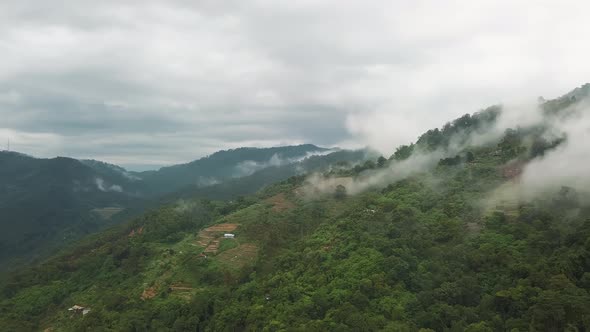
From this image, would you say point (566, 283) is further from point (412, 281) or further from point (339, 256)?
point (339, 256)

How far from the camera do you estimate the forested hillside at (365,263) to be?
132ft

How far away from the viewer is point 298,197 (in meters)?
93.9

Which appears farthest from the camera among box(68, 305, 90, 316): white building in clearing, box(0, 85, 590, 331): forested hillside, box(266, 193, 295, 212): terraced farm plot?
box(266, 193, 295, 212): terraced farm plot

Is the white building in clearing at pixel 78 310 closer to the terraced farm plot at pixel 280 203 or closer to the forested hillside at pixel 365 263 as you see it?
the forested hillside at pixel 365 263

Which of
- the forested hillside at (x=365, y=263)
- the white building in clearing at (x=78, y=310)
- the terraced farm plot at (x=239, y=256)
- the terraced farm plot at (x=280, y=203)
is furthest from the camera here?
the terraced farm plot at (x=280, y=203)

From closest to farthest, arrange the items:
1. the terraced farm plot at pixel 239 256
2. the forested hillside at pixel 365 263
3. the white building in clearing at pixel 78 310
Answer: the forested hillside at pixel 365 263 < the white building in clearing at pixel 78 310 < the terraced farm plot at pixel 239 256

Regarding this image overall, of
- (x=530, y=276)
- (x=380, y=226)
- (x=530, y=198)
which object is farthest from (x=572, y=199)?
(x=380, y=226)

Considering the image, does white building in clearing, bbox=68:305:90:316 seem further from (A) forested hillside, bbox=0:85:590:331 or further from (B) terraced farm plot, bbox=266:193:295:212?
(B) terraced farm plot, bbox=266:193:295:212

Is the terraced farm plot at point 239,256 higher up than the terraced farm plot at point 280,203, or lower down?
lower down

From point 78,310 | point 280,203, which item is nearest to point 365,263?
point 78,310

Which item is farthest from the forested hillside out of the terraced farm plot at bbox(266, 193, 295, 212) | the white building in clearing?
the white building in clearing

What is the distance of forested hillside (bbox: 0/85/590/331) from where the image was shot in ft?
132

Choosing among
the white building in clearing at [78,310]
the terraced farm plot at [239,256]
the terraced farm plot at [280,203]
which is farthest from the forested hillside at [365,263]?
the white building in clearing at [78,310]

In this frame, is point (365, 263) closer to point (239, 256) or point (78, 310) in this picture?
point (239, 256)
